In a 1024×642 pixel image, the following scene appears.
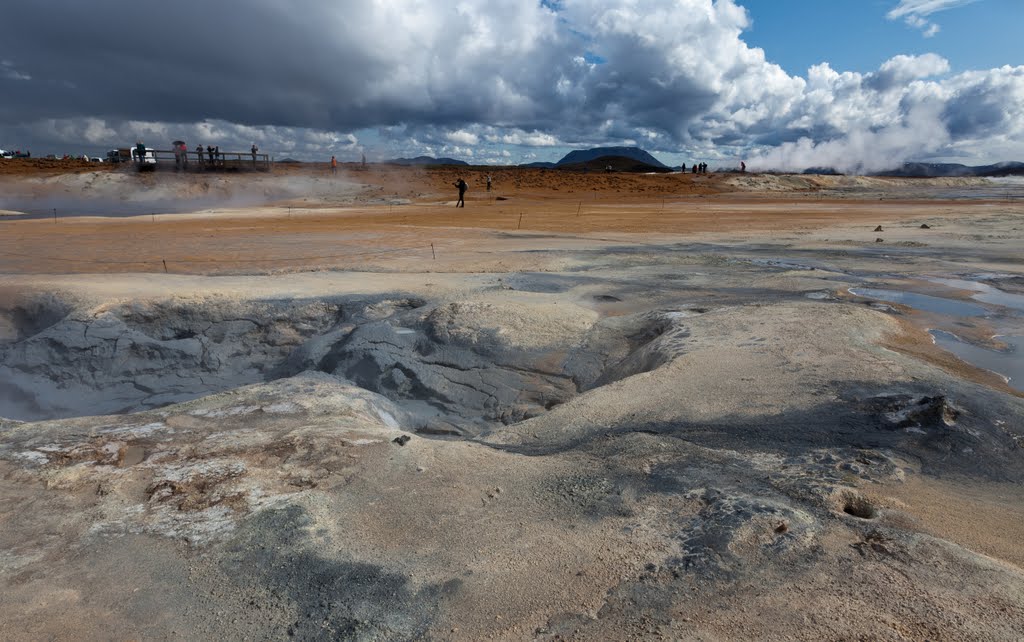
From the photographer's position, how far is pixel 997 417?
3.99 meters

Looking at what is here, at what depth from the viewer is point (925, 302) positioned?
25.8ft

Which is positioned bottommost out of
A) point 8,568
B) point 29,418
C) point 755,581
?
point 29,418

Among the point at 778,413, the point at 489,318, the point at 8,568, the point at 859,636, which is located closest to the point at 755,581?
the point at 859,636

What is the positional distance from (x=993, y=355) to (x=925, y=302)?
2260 millimetres

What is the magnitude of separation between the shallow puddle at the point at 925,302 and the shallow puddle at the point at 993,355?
110 centimetres

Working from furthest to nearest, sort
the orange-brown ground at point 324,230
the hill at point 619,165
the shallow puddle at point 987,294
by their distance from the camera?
the hill at point 619,165 < the orange-brown ground at point 324,230 < the shallow puddle at point 987,294

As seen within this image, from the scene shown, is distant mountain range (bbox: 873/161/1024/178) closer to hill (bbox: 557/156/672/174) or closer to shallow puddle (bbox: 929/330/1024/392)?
hill (bbox: 557/156/672/174)

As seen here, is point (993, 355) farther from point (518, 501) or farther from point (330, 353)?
point (330, 353)

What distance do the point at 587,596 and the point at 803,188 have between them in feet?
165

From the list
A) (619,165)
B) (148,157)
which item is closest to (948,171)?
(619,165)

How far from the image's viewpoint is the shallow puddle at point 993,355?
5.27m

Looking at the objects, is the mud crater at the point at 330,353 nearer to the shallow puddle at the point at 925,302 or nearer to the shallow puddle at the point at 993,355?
the shallow puddle at the point at 993,355

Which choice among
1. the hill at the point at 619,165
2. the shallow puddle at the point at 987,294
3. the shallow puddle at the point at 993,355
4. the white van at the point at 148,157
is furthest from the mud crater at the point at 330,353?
the hill at the point at 619,165

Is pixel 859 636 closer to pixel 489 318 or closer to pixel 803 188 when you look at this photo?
pixel 489 318
